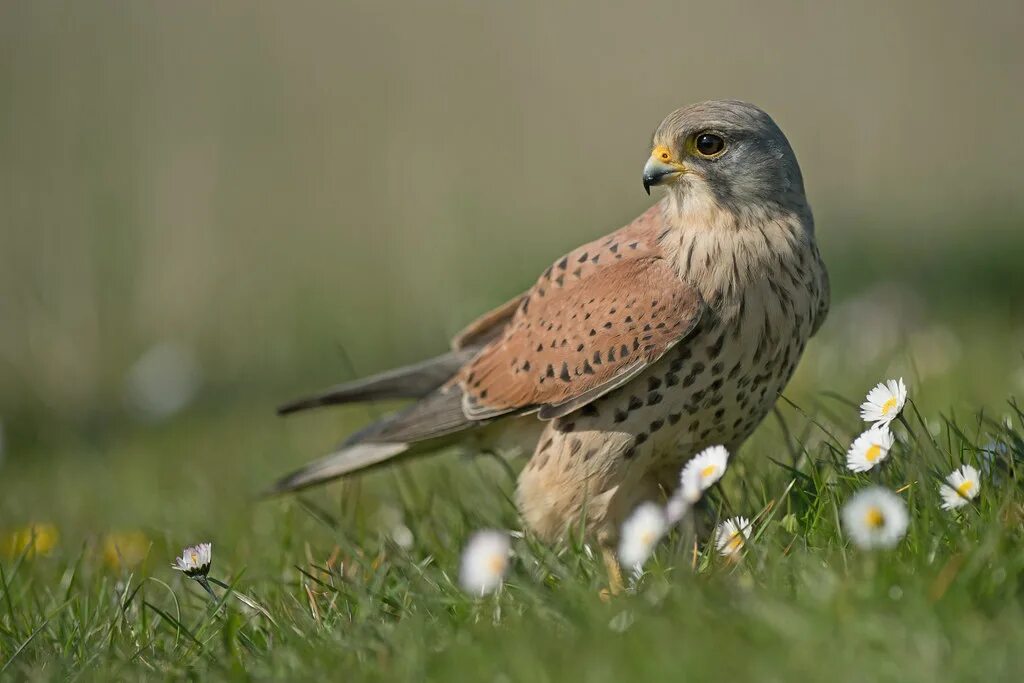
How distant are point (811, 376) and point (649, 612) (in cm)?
344

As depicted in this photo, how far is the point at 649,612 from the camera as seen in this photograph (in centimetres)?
287

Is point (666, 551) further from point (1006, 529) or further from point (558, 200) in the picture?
point (558, 200)

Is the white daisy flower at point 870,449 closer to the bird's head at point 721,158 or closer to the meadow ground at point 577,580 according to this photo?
the meadow ground at point 577,580

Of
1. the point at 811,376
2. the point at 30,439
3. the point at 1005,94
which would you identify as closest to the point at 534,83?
the point at 1005,94

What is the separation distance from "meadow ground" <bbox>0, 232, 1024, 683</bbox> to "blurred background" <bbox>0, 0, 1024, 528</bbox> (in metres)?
Answer: 0.11

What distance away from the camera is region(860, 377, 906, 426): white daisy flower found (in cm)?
344

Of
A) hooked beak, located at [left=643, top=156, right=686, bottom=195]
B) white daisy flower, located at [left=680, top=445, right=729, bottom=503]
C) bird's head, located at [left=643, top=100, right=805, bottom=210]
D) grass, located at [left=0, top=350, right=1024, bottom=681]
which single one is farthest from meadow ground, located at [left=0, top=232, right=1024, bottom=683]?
hooked beak, located at [left=643, top=156, right=686, bottom=195]

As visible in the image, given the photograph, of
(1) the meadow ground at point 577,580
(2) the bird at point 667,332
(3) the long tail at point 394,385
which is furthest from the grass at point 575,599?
(3) the long tail at point 394,385

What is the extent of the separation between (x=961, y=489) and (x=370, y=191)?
417 inches

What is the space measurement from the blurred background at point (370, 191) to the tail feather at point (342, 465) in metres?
0.81

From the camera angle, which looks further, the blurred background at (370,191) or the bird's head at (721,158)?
the blurred background at (370,191)

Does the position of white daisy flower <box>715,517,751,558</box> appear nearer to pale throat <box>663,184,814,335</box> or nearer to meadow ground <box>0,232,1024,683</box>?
meadow ground <box>0,232,1024,683</box>

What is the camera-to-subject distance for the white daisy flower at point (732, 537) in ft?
10.9

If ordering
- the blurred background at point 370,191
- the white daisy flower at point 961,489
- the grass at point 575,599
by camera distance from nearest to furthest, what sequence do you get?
the grass at point 575,599, the white daisy flower at point 961,489, the blurred background at point 370,191
